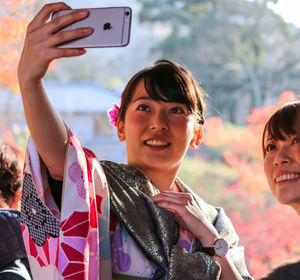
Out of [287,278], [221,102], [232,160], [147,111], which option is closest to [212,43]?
[221,102]

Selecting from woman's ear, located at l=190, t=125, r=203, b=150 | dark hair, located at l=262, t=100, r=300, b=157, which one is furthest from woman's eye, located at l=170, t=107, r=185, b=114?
dark hair, located at l=262, t=100, r=300, b=157

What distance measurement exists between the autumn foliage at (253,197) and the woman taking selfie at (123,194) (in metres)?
1.67

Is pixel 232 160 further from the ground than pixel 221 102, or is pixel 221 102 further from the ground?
pixel 221 102

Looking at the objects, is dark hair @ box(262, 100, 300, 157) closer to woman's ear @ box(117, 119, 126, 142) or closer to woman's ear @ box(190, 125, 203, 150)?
woman's ear @ box(190, 125, 203, 150)

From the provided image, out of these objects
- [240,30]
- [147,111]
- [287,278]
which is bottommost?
[287,278]

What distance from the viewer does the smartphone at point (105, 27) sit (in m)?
0.72

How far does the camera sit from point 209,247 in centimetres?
92

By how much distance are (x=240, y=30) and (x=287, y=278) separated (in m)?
2.38

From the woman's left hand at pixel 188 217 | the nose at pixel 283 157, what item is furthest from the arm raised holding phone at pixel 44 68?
the nose at pixel 283 157

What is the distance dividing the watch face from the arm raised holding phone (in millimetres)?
362

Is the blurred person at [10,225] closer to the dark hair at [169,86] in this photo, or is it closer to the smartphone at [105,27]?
the dark hair at [169,86]

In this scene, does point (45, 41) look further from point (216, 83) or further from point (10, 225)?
point (216, 83)

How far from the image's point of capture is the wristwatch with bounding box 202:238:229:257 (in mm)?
917

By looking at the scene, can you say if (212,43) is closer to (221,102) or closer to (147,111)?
(221,102)
